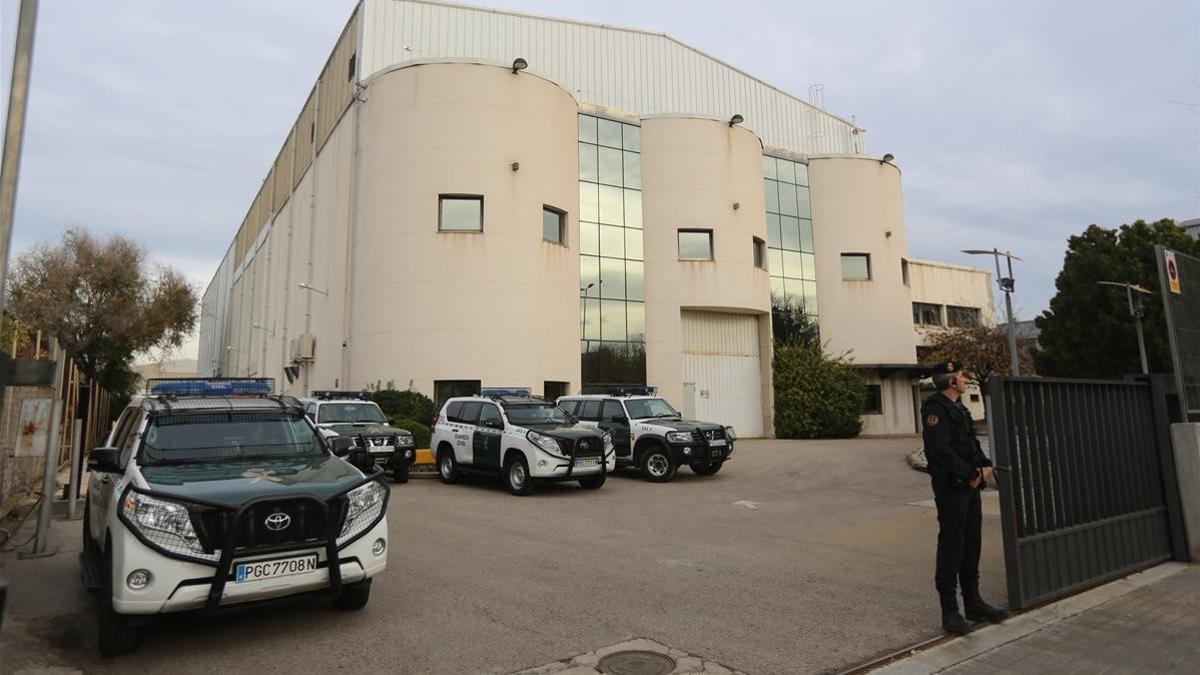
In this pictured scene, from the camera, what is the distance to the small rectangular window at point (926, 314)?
46.8m

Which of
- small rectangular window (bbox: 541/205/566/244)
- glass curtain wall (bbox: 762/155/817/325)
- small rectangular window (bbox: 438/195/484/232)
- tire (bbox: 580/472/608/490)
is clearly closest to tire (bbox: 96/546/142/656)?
tire (bbox: 580/472/608/490)

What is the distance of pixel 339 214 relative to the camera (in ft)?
93.7

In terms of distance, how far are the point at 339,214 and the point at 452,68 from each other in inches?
316

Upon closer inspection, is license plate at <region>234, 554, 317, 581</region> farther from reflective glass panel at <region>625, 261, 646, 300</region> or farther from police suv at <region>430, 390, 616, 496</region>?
reflective glass panel at <region>625, 261, 646, 300</region>

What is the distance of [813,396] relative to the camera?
3069 cm

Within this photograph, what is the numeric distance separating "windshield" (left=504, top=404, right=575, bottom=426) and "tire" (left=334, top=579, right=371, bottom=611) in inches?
323

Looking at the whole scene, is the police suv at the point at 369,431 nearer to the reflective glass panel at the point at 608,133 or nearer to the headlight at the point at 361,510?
the headlight at the point at 361,510

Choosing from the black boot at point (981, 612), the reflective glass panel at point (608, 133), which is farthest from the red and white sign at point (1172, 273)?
the reflective glass panel at point (608, 133)

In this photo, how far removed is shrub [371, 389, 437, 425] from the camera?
22562 millimetres

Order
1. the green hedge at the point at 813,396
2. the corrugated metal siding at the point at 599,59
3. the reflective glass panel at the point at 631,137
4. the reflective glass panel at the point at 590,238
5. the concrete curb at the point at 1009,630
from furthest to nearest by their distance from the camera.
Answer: the green hedge at the point at 813,396 < the reflective glass panel at the point at 631,137 < the corrugated metal siding at the point at 599,59 < the reflective glass panel at the point at 590,238 < the concrete curb at the point at 1009,630


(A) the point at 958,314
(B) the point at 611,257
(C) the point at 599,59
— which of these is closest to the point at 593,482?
(B) the point at 611,257

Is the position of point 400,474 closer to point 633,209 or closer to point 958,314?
point 633,209

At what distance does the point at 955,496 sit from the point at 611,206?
24691 mm

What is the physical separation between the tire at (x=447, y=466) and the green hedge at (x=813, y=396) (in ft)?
63.0
